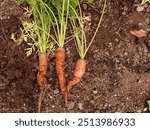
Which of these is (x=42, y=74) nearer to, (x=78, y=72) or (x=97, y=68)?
(x=78, y=72)

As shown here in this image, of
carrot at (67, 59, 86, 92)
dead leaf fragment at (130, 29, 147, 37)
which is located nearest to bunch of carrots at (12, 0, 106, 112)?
carrot at (67, 59, 86, 92)

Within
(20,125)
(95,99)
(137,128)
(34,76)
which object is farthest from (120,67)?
(20,125)

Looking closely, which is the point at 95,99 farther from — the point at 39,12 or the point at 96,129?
the point at 39,12

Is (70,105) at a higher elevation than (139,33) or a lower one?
lower

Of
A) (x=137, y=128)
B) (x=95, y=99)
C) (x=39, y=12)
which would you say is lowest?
(x=137, y=128)

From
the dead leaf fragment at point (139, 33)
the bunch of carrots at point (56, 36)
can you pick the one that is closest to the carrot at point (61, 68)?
the bunch of carrots at point (56, 36)

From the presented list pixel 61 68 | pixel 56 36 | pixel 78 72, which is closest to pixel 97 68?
pixel 78 72
